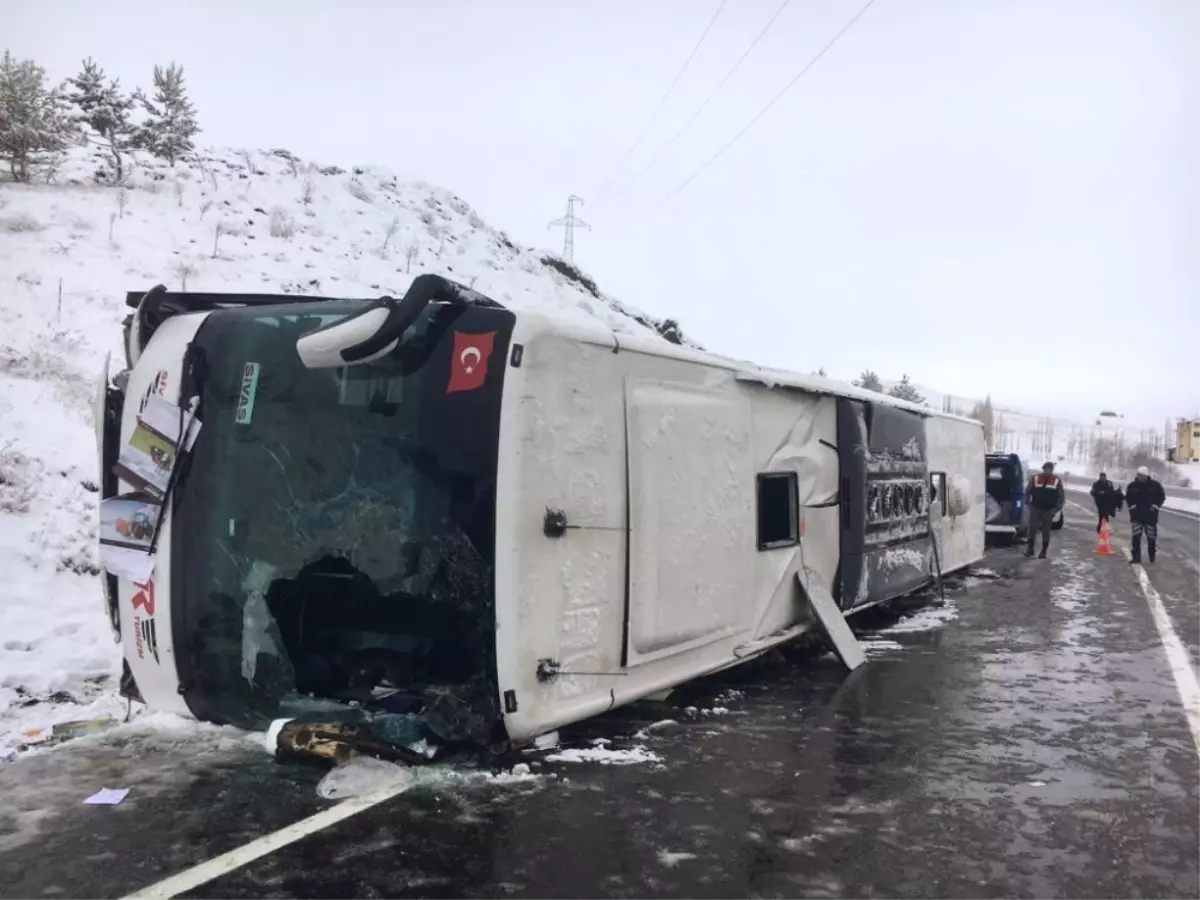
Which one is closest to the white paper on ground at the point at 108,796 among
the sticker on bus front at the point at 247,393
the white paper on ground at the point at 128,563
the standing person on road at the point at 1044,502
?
the white paper on ground at the point at 128,563

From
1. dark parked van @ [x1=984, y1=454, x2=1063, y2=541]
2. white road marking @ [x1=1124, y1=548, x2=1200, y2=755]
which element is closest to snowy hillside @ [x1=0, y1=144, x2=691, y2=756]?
white road marking @ [x1=1124, y1=548, x2=1200, y2=755]

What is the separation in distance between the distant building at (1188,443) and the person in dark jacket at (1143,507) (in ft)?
322

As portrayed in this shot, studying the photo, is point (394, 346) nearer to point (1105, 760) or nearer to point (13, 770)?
point (13, 770)

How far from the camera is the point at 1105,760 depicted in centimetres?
502

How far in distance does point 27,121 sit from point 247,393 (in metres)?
21.9

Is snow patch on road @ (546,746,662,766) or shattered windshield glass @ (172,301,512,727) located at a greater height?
shattered windshield glass @ (172,301,512,727)

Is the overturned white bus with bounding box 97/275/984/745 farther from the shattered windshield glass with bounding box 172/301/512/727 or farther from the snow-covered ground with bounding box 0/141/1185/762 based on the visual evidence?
the snow-covered ground with bounding box 0/141/1185/762

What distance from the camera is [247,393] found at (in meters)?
4.48

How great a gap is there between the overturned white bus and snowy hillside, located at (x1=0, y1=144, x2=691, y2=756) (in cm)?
158

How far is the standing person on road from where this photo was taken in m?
16.2

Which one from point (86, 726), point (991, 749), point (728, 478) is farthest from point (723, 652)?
point (86, 726)

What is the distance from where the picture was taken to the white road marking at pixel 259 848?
10.5ft

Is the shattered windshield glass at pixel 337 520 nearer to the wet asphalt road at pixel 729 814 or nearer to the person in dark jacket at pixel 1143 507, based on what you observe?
the wet asphalt road at pixel 729 814

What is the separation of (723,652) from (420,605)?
7.34 ft
